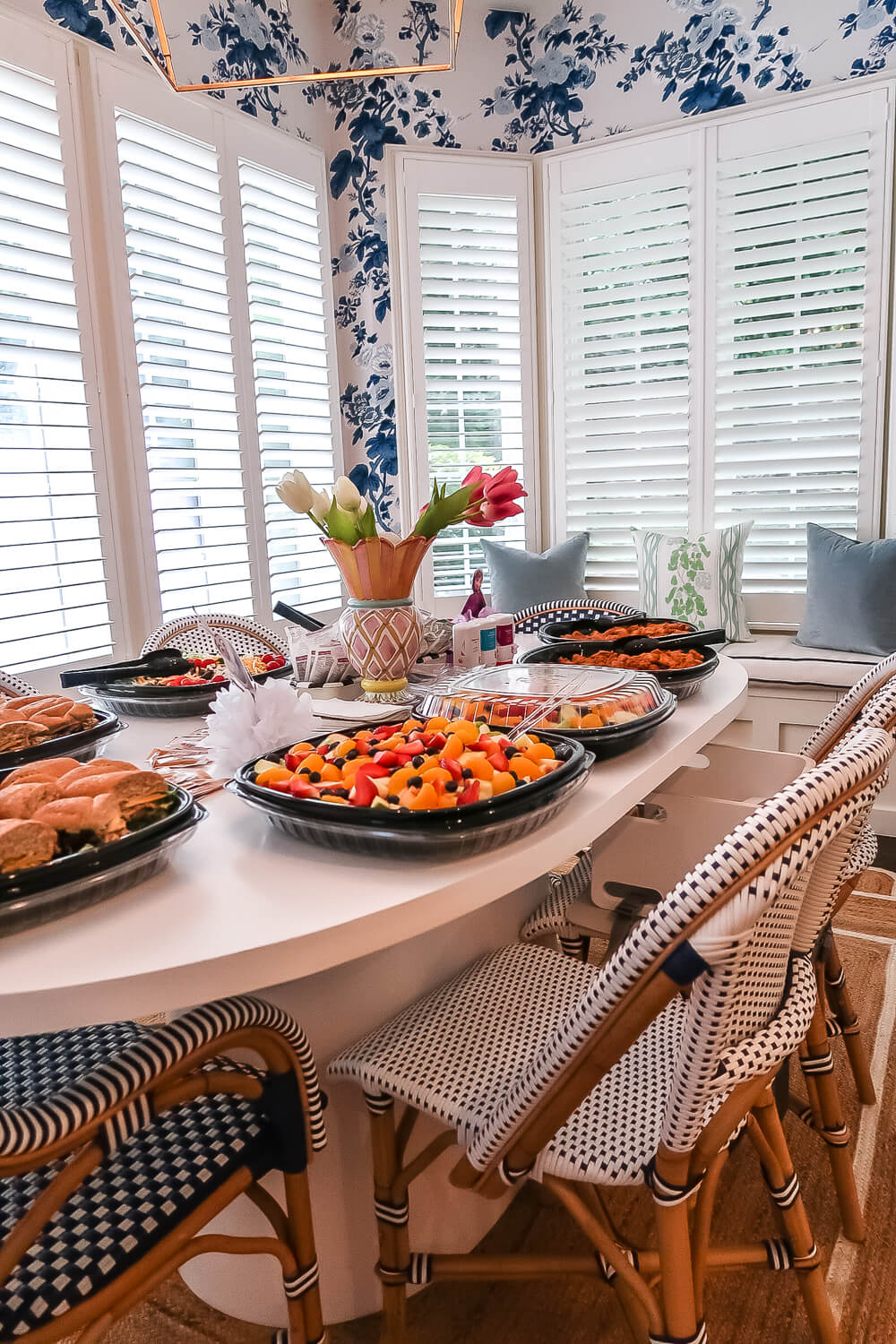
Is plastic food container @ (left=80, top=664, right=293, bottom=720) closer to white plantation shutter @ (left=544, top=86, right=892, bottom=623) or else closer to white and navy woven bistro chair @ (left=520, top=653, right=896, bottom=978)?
white and navy woven bistro chair @ (left=520, top=653, right=896, bottom=978)

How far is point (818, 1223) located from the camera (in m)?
1.42

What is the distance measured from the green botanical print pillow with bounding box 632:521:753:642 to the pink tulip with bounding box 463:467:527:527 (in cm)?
206

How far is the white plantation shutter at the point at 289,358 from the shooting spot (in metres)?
3.49

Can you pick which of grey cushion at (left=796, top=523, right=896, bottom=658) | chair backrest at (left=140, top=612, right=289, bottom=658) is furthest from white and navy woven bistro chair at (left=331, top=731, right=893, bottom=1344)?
grey cushion at (left=796, top=523, right=896, bottom=658)

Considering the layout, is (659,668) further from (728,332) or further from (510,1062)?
(728,332)

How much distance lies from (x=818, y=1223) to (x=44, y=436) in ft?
8.78

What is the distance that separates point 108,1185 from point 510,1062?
17.4 inches

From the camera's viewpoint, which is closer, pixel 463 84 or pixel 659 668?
pixel 659 668

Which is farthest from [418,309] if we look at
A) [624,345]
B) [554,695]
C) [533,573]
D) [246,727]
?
[246,727]

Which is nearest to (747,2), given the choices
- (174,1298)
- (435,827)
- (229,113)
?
(229,113)

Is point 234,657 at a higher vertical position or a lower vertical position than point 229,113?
lower

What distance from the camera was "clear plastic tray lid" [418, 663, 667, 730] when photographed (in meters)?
1.25

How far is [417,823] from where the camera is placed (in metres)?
0.84

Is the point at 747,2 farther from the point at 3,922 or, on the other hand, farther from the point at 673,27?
the point at 3,922
